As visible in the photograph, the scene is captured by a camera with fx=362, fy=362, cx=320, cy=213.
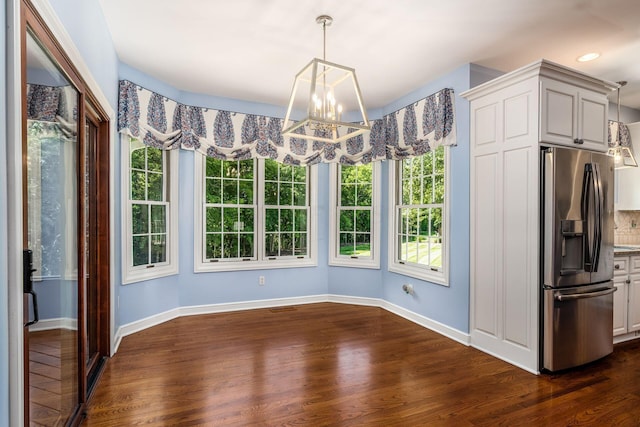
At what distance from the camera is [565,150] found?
9.75ft

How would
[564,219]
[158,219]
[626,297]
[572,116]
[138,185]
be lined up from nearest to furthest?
1. [564,219]
2. [572,116]
3. [626,297]
4. [138,185]
5. [158,219]

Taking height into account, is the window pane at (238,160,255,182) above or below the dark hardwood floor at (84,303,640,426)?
above

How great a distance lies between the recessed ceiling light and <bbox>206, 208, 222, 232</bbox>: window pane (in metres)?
4.31

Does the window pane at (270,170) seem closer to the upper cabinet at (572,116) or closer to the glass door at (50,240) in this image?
the glass door at (50,240)

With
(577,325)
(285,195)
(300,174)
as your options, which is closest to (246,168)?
(285,195)

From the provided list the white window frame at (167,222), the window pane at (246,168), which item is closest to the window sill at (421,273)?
the window pane at (246,168)

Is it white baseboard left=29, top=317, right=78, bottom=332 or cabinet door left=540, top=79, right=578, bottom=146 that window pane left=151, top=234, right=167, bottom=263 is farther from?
cabinet door left=540, top=79, right=578, bottom=146

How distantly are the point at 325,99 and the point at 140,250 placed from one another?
2.73m

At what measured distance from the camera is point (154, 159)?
422 cm

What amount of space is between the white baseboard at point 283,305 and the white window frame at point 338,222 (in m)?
0.50

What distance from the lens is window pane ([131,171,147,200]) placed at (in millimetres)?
3951

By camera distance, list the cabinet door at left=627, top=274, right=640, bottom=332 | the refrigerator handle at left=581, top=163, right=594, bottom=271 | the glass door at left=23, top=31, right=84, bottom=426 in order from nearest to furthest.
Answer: the glass door at left=23, top=31, right=84, bottom=426 → the refrigerator handle at left=581, top=163, right=594, bottom=271 → the cabinet door at left=627, top=274, right=640, bottom=332

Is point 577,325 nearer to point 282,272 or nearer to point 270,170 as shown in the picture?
point 282,272

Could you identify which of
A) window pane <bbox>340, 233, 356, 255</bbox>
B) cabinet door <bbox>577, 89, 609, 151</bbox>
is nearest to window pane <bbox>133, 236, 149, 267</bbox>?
window pane <bbox>340, 233, 356, 255</bbox>
